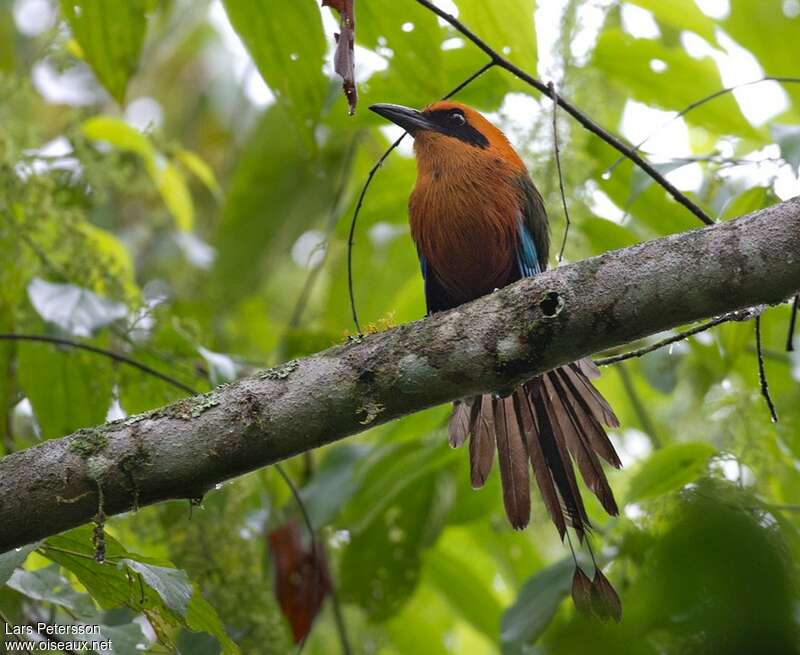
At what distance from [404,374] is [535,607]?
1.21 meters

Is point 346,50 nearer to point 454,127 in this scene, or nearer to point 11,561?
point 11,561

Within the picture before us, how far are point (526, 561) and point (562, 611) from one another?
97 cm

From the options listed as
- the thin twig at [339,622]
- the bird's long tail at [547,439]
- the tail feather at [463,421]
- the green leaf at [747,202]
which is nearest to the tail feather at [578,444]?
the bird's long tail at [547,439]

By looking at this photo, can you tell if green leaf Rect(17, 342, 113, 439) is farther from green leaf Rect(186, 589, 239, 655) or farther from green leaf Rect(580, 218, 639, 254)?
green leaf Rect(580, 218, 639, 254)

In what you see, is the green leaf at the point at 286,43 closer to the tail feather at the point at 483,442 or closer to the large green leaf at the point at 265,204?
the tail feather at the point at 483,442

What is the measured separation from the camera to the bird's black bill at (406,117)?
359cm

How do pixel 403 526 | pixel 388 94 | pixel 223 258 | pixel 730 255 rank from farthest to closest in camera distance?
pixel 223 258 < pixel 403 526 < pixel 388 94 < pixel 730 255

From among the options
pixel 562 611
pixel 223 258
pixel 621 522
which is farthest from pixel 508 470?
pixel 223 258

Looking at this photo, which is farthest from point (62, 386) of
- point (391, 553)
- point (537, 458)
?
point (537, 458)

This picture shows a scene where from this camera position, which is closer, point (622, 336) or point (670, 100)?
point (622, 336)

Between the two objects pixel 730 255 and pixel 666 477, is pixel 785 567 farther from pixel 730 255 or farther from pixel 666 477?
pixel 666 477

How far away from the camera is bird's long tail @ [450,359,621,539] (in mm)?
3049

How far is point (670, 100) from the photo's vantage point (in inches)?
145

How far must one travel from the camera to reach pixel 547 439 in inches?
127
